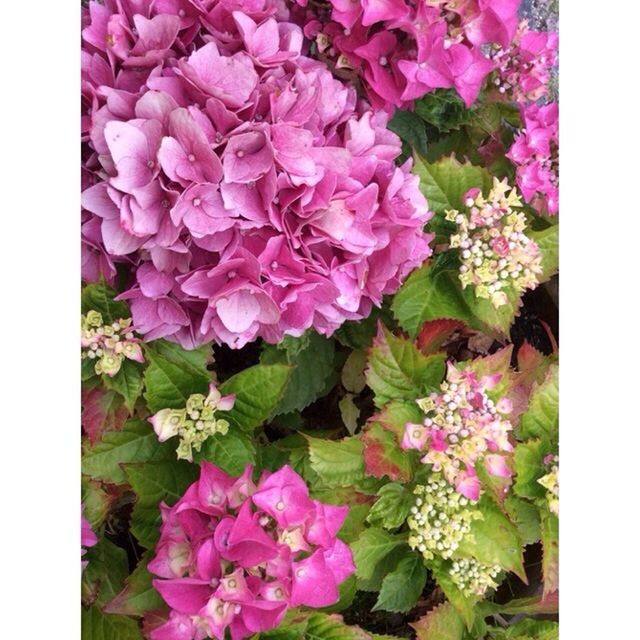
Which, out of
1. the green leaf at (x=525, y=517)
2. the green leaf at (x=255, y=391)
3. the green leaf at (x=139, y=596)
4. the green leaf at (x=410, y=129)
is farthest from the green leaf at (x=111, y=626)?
the green leaf at (x=410, y=129)

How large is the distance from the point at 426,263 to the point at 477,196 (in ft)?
0.33

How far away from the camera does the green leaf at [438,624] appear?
3.77ft

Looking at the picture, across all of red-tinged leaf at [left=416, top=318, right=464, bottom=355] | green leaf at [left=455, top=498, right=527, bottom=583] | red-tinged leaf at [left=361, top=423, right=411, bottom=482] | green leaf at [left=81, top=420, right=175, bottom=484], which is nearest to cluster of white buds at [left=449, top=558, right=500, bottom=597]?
green leaf at [left=455, top=498, right=527, bottom=583]

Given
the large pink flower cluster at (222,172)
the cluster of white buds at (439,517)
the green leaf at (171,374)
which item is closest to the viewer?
the large pink flower cluster at (222,172)

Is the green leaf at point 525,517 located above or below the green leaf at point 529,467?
Answer: below

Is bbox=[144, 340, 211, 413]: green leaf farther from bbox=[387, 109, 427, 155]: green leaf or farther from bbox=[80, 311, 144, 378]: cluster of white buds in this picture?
bbox=[387, 109, 427, 155]: green leaf

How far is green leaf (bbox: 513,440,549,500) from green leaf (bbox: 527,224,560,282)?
8.2 inches

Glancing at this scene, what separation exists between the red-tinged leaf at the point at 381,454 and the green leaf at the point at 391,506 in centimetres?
2

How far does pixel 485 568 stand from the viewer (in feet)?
3.76

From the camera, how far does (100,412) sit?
103cm

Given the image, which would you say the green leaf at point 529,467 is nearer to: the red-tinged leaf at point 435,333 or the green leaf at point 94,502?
the red-tinged leaf at point 435,333

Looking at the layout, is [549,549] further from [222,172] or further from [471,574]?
[222,172]

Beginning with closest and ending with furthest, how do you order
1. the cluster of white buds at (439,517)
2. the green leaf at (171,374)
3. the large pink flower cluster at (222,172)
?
the large pink flower cluster at (222,172)
the green leaf at (171,374)
the cluster of white buds at (439,517)

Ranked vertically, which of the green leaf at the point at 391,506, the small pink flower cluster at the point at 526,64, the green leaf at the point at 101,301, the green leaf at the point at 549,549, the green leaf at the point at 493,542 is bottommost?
the green leaf at the point at 549,549
